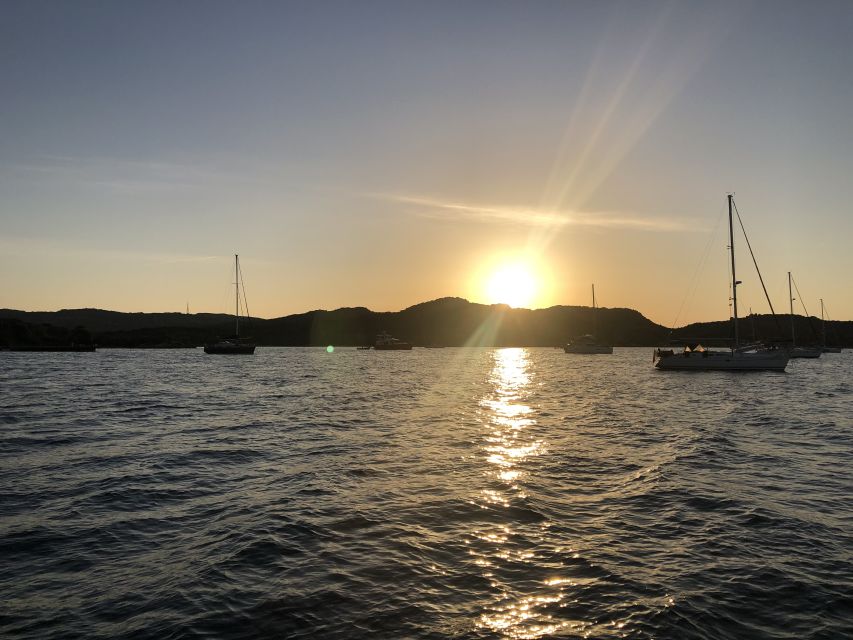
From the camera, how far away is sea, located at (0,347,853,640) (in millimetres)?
7496

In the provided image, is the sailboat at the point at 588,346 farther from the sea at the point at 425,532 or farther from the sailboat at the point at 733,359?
the sea at the point at 425,532

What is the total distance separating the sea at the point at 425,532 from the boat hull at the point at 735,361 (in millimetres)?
41771

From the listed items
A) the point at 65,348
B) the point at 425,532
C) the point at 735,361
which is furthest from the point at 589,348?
the point at 65,348

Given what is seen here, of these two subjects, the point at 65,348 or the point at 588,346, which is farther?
the point at 65,348

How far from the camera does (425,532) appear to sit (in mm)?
11086

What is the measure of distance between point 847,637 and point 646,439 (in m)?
16.6

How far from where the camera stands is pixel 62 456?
18859 millimetres

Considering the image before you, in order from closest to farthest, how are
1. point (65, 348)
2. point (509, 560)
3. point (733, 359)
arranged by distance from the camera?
point (509, 560) → point (733, 359) → point (65, 348)

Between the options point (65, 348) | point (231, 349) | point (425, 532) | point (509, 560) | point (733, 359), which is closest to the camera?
point (509, 560)

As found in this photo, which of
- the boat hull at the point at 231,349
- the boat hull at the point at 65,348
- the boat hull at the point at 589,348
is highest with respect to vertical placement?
the boat hull at the point at 65,348

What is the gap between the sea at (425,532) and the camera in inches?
295

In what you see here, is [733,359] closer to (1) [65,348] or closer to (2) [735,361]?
(2) [735,361]

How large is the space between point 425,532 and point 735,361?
65549 mm

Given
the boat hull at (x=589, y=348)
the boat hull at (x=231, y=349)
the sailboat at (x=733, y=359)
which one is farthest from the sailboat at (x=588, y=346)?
the boat hull at (x=231, y=349)
